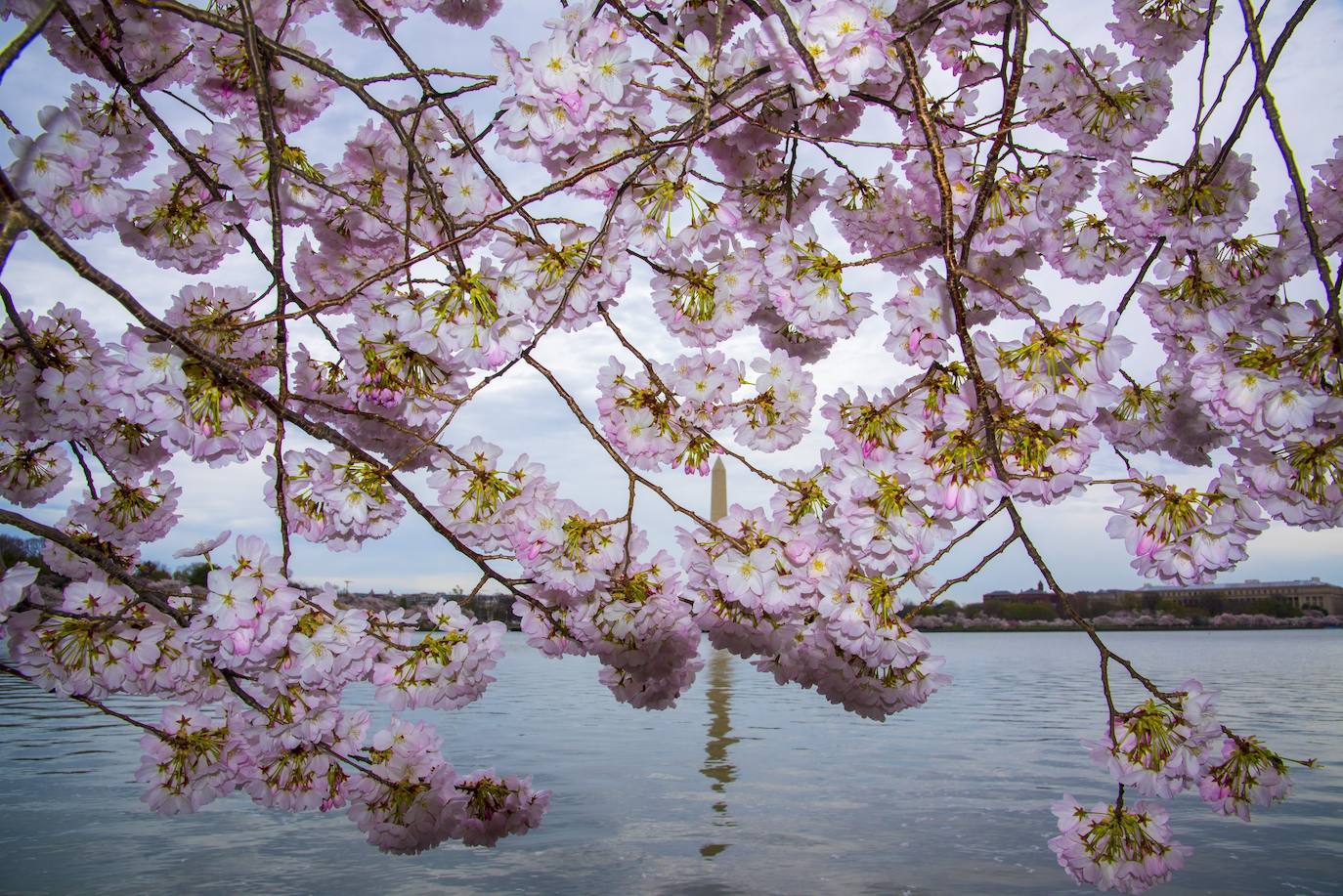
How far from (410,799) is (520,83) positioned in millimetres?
1734

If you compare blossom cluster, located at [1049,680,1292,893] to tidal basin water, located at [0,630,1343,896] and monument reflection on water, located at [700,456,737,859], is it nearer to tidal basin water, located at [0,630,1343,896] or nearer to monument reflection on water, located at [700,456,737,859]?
monument reflection on water, located at [700,456,737,859]

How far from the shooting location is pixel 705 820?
6.62m

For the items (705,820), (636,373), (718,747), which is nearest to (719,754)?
(718,747)

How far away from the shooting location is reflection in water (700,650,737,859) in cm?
654

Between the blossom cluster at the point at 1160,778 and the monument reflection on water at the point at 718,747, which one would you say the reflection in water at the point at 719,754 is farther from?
the blossom cluster at the point at 1160,778

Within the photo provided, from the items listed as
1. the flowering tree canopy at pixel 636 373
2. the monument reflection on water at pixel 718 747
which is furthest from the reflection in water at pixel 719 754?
the flowering tree canopy at pixel 636 373

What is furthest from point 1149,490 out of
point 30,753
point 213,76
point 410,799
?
point 30,753

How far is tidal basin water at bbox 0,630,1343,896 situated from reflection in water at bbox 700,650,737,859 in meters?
0.04

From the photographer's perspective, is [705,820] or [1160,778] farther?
[705,820]

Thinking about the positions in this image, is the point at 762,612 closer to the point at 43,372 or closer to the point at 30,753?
the point at 43,372

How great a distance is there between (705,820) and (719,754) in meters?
2.95

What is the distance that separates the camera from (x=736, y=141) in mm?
2215

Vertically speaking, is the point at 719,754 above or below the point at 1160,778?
below

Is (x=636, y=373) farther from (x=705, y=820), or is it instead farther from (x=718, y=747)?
(x=718, y=747)
